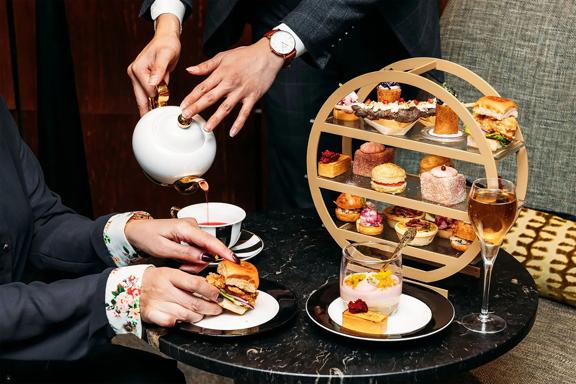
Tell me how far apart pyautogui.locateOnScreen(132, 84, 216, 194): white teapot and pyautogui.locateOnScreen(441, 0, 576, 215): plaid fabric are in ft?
3.89

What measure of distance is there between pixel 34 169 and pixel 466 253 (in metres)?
0.97

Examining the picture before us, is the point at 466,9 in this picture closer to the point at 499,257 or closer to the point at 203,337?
the point at 499,257

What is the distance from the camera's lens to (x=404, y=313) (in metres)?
1.48

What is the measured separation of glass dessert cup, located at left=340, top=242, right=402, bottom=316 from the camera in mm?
1427

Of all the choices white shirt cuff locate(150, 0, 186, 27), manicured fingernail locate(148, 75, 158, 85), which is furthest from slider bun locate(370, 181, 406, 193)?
white shirt cuff locate(150, 0, 186, 27)

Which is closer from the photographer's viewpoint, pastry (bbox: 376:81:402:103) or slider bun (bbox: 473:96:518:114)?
slider bun (bbox: 473:96:518:114)

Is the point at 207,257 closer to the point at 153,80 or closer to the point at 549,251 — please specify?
the point at 153,80

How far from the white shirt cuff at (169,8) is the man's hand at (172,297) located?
0.98 metres

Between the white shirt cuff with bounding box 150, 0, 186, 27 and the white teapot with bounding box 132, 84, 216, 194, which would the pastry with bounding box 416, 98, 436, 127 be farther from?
the white shirt cuff with bounding box 150, 0, 186, 27

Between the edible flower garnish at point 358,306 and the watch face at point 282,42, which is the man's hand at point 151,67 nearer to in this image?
the watch face at point 282,42

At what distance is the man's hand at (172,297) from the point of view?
4.60 feet

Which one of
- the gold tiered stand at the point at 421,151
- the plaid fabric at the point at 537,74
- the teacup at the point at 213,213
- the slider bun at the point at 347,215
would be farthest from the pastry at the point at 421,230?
the plaid fabric at the point at 537,74

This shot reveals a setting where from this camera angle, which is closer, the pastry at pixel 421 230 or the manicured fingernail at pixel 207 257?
the manicured fingernail at pixel 207 257

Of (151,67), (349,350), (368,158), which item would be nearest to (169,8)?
(151,67)
